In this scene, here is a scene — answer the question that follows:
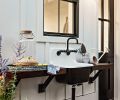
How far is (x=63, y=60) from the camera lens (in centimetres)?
259

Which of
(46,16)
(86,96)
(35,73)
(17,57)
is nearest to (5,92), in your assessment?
(35,73)

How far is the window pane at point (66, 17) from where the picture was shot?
272cm

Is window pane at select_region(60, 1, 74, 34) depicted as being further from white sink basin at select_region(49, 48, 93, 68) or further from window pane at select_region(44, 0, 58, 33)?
white sink basin at select_region(49, 48, 93, 68)

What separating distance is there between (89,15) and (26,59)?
139 cm

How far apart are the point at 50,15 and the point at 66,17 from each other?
299mm

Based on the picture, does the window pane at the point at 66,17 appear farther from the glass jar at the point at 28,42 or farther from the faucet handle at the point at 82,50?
the glass jar at the point at 28,42

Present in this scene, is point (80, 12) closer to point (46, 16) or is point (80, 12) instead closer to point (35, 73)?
point (46, 16)

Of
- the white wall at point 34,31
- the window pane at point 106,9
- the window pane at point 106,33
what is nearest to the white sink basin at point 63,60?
the white wall at point 34,31

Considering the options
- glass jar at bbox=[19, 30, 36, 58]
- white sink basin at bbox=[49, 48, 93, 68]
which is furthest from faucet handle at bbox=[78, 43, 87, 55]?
glass jar at bbox=[19, 30, 36, 58]

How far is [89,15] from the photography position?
3.04 m

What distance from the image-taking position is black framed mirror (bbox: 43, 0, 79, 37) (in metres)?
2.52

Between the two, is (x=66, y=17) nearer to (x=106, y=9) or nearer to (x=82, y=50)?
(x=82, y=50)

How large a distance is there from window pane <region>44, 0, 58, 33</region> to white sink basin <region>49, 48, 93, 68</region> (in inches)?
10.6

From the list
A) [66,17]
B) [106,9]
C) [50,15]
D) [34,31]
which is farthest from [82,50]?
[106,9]
